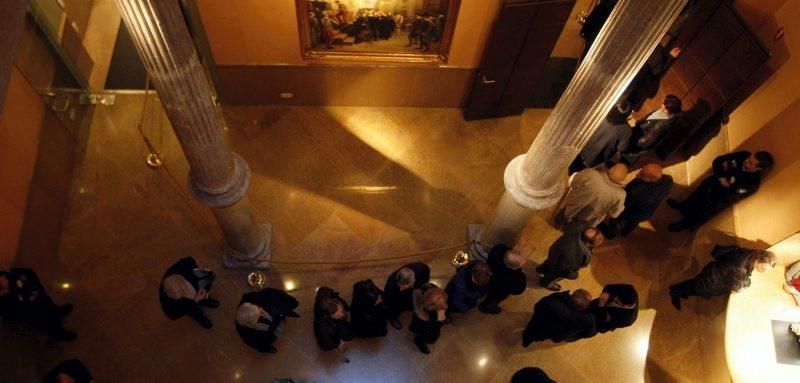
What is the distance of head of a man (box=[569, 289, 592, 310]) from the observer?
5.36 m

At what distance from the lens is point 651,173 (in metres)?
6.17

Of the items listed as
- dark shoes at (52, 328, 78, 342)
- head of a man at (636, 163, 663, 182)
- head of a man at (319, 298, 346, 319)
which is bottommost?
dark shoes at (52, 328, 78, 342)

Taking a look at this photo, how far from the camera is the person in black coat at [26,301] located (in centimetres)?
521

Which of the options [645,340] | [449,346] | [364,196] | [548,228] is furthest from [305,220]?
[645,340]

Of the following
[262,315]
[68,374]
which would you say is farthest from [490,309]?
[68,374]

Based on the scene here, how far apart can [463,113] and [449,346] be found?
3.37m

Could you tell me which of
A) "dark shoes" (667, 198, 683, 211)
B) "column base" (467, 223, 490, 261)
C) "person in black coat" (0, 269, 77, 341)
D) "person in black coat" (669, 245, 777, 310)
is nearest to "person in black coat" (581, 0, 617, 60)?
"dark shoes" (667, 198, 683, 211)

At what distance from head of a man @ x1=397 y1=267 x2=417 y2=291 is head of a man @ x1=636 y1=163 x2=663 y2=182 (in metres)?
2.90

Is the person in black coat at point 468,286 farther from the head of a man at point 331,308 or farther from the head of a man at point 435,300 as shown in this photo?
the head of a man at point 331,308

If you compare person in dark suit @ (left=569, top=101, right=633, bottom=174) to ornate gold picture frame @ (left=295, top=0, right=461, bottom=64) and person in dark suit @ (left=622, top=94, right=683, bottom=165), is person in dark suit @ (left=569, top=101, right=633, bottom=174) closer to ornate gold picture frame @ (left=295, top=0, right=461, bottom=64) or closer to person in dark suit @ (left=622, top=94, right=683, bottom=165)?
person in dark suit @ (left=622, top=94, right=683, bottom=165)

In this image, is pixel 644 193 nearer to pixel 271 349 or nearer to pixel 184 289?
pixel 271 349

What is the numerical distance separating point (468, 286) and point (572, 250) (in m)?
1.20

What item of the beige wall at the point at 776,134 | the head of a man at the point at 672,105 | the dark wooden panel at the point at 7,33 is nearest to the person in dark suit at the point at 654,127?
the head of a man at the point at 672,105

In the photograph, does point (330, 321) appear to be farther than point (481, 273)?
Yes
